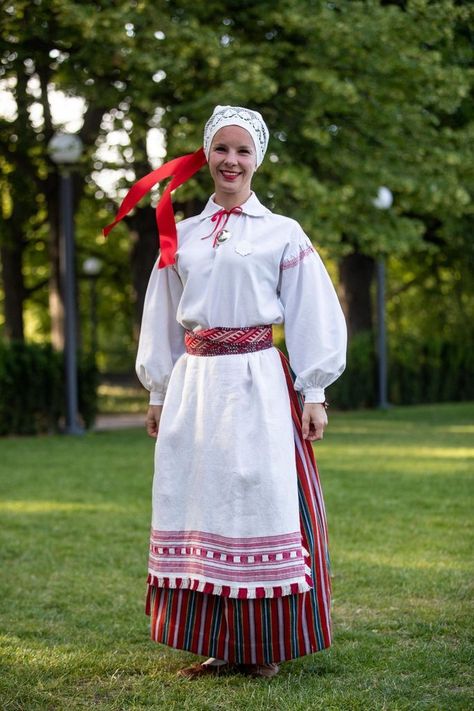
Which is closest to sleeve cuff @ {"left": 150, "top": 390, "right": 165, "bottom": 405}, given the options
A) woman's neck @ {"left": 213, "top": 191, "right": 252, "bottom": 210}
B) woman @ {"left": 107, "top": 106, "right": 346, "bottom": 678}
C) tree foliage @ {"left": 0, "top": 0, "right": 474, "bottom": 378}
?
woman @ {"left": 107, "top": 106, "right": 346, "bottom": 678}

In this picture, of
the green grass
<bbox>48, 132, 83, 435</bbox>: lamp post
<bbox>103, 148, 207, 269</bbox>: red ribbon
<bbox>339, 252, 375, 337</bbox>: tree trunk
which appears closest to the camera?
the green grass

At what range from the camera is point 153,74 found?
12.9 meters

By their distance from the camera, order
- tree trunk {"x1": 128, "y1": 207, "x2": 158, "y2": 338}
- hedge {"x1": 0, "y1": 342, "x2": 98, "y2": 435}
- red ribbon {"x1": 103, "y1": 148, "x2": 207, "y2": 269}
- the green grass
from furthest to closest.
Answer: tree trunk {"x1": 128, "y1": 207, "x2": 158, "y2": 338} < hedge {"x1": 0, "y1": 342, "x2": 98, "y2": 435} < red ribbon {"x1": 103, "y1": 148, "x2": 207, "y2": 269} < the green grass

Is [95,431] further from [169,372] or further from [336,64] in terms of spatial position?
[169,372]

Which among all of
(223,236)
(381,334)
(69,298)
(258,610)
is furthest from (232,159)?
(381,334)

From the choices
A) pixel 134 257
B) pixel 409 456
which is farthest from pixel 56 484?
pixel 134 257

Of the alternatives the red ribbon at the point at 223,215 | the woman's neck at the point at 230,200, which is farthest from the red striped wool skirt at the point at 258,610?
the woman's neck at the point at 230,200

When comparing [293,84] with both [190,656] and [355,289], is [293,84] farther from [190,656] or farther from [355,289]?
[190,656]

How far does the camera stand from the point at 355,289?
68.7ft

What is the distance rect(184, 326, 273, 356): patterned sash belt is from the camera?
401 cm

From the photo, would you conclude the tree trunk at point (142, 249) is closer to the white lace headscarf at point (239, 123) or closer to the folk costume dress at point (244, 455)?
the white lace headscarf at point (239, 123)

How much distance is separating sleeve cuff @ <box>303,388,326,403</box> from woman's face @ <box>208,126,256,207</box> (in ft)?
2.60

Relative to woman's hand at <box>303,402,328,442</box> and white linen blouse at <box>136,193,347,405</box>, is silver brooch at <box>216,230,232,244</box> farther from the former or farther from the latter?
woman's hand at <box>303,402,328,442</box>

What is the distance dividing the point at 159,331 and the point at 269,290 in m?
0.49
